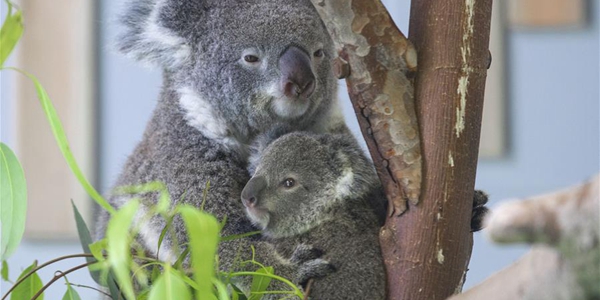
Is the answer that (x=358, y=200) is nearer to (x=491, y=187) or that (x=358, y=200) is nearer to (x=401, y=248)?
(x=401, y=248)

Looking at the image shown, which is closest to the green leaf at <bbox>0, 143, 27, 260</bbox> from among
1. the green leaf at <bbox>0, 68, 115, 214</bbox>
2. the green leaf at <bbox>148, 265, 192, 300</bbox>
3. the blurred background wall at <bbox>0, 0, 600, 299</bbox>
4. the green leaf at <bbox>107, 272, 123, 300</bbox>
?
the green leaf at <bbox>0, 68, 115, 214</bbox>

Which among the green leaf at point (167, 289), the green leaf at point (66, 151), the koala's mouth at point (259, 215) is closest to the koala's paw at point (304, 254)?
the koala's mouth at point (259, 215)

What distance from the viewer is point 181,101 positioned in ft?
7.20

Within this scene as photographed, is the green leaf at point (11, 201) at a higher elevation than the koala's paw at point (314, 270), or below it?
higher

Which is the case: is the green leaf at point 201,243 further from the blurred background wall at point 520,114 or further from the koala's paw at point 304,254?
the blurred background wall at point 520,114

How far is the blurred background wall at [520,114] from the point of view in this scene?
4156 millimetres

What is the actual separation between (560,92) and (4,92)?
2.97 m

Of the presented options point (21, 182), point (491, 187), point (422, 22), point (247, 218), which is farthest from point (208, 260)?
point (491, 187)

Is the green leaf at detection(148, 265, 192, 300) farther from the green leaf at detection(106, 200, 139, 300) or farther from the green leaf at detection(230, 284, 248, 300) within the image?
the green leaf at detection(230, 284, 248, 300)

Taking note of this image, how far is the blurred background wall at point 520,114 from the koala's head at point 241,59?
6.28ft

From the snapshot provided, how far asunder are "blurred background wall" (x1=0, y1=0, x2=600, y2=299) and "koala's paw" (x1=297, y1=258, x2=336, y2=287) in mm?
2350

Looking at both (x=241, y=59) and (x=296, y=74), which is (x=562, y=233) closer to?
(x=296, y=74)

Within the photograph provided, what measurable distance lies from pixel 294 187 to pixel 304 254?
0.18m

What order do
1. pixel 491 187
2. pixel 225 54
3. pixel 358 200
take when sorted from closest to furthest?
pixel 358 200, pixel 225 54, pixel 491 187
